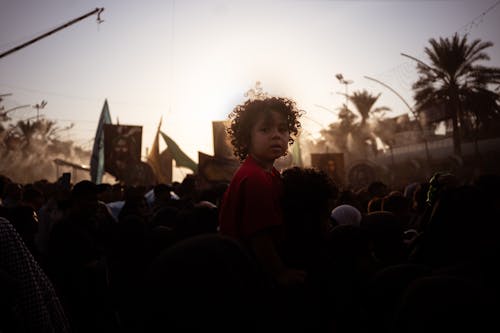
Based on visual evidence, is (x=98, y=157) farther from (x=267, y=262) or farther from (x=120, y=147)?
(x=267, y=262)

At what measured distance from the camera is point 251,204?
2.05 m

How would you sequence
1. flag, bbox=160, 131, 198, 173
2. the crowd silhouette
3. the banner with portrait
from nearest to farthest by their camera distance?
the crowd silhouette < the banner with portrait < flag, bbox=160, 131, 198, 173

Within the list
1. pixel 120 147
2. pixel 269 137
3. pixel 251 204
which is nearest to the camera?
pixel 251 204

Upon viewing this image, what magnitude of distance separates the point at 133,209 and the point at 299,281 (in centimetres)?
467

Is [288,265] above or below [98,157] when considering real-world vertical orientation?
below

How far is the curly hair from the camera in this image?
2.72m

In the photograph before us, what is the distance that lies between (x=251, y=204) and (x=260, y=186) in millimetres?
99

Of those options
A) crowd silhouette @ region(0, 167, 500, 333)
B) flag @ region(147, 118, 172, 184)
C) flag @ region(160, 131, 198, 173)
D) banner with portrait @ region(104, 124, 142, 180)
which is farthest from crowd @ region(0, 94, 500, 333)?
flag @ region(160, 131, 198, 173)

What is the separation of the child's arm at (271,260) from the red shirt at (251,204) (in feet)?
0.13

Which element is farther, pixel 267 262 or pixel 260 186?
pixel 260 186

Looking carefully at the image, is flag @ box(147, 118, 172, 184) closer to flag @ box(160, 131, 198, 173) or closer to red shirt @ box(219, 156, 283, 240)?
flag @ box(160, 131, 198, 173)

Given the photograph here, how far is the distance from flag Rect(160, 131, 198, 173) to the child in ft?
A: 65.3

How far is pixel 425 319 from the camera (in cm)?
95

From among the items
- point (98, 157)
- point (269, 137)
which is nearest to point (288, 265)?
point (269, 137)
